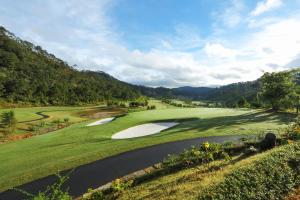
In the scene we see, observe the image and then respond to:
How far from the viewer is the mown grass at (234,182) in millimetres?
8867

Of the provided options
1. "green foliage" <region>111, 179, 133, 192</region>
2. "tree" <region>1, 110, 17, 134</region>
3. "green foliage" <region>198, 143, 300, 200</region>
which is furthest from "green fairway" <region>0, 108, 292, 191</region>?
"green foliage" <region>198, 143, 300, 200</region>

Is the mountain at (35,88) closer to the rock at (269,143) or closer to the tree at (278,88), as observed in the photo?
the tree at (278,88)

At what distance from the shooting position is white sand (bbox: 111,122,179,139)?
3180 centimetres

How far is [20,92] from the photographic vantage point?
82062 mm

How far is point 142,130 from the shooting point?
117ft

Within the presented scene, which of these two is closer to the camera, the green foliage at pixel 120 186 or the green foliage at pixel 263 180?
the green foliage at pixel 263 180

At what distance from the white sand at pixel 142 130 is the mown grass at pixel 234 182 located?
61.8ft

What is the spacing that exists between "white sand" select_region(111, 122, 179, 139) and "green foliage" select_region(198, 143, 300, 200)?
69.7 feet

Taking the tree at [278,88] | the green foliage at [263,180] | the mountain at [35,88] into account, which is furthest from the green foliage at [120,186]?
the mountain at [35,88]

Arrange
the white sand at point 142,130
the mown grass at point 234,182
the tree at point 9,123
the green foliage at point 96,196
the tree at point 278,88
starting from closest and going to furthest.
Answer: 1. the mown grass at point 234,182
2. the green foliage at point 96,196
3. the white sand at point 142,130
4. the tree at point 9,123
5. the tree at point 278,88

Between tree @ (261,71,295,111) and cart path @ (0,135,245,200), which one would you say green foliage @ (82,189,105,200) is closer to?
cart path @ (0,135,245,200)

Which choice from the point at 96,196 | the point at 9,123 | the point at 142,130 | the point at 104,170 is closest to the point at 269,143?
the point at 96,196

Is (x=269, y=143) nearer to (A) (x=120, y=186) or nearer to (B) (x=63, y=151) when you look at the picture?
(A) (x=120, y=186)

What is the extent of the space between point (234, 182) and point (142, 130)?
26744mm
